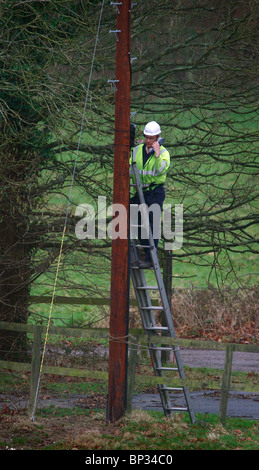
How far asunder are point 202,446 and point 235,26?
26.8ft

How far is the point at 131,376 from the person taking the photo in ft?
32.8

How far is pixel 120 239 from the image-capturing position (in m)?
9.48

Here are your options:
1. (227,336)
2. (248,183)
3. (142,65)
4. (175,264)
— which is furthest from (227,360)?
(175,264)

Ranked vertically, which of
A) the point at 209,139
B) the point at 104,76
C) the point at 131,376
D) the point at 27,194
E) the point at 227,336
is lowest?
the point at 131,376

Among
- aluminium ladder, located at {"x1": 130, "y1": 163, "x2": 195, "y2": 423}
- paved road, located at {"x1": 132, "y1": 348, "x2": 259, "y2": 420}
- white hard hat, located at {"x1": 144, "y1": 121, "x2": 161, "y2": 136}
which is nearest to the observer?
white hard hat, located at {"x1": 144, "y1": 121, "x2": 161, "y2": 136}

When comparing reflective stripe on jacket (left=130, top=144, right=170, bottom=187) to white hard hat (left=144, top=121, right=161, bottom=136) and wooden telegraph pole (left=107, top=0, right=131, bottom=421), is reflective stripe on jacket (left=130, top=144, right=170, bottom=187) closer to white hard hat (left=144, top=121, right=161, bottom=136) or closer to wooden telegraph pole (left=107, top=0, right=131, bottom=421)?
white hard hat (left=144, top=121, right=161, bottom=136)

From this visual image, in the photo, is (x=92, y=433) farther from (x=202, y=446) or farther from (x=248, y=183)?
(x=248, y=183)

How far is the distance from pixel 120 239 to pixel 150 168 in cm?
114

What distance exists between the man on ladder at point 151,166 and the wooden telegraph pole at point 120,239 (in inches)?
16.1

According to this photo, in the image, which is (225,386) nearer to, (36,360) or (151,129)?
Result: (36,360)

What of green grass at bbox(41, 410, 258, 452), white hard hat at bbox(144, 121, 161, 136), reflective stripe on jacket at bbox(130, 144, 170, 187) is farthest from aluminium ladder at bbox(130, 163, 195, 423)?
white hard hat at bbox(144, 121, 161, 136)

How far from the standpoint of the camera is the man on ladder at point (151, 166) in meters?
9.70

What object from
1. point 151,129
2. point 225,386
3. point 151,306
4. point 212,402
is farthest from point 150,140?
point 212,402

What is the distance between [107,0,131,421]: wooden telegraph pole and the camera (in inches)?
372
